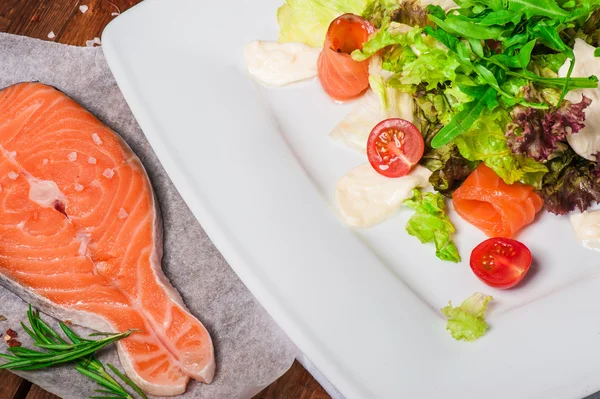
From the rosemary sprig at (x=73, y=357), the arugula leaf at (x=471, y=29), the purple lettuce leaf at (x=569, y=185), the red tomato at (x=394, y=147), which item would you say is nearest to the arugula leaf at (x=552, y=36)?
the arugula leaf at (x=471, y=29)

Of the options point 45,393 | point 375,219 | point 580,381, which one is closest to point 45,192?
point 45,393

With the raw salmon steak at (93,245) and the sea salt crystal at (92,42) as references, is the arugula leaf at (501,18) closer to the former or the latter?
the raw salmon steak at (93,245)

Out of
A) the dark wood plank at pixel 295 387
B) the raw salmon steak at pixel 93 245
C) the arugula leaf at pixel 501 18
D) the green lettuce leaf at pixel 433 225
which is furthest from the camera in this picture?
the dark wood plank at pixel 295 387

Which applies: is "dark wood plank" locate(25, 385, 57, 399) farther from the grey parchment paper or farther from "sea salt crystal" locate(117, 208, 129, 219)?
"sea salt crystal" locate(117, 208, 129, 219)

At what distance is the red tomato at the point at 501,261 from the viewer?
201 centimetres

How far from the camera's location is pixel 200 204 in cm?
211

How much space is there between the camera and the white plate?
1.96 metres

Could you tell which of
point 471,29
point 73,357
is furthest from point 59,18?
point 471,29

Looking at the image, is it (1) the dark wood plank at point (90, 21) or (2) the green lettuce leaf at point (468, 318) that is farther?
(1) the dark wood plank at point (90, 21)

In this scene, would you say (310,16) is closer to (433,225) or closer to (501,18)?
(501,18)

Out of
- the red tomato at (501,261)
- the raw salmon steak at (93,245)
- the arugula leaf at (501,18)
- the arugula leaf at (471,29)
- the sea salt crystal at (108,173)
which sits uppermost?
the arugula leaf at (501,18)

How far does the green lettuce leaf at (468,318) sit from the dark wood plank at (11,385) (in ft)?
4.64

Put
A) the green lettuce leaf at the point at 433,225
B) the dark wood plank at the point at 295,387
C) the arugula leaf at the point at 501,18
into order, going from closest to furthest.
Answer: the arugula leaf at the point at 501,18
the green lettuce leaf at the point at 433,225
the dark wood plank at the point at 295,387

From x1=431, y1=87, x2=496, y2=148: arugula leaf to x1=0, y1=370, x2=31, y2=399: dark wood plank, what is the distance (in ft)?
5.12
